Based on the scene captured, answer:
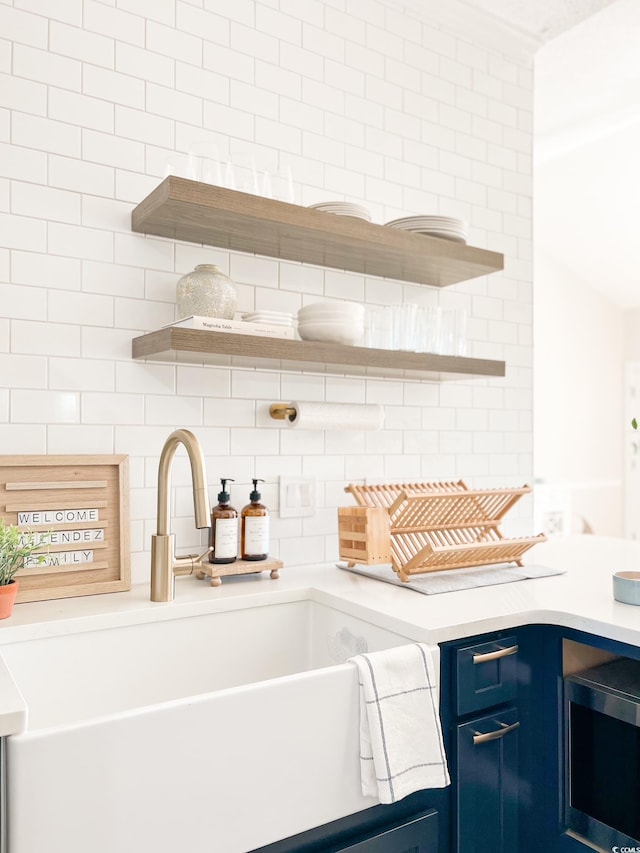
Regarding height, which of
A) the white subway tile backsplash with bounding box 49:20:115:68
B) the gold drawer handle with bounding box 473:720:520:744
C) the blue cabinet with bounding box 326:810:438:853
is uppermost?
the white subway tile backsplash with bounding box 49:20:115:68

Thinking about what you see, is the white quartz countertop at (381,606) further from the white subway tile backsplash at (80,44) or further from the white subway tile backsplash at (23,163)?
the white subway tile backsplash at (80,44)

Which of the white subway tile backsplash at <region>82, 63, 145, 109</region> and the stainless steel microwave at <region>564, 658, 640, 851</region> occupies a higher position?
the white subway tile backsplash at <region>82, 63, 145, 109</region>

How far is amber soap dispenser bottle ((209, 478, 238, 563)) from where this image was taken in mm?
1773

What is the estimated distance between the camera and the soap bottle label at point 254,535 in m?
1.82

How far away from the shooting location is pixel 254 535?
5.98 feet

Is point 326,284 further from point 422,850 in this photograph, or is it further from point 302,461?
point 422,850

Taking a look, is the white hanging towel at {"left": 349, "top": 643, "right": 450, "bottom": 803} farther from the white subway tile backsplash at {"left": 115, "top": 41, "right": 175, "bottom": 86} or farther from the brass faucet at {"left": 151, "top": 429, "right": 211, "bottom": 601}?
the white subway tile backsplash at {"left": 115, "top": 41, "right": 175, "bottom": 86}

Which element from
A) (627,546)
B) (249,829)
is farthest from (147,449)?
(627,546)

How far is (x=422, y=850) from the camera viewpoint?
133 centimetres

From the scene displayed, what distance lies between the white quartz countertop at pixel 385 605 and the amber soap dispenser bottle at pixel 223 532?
0.07 metres

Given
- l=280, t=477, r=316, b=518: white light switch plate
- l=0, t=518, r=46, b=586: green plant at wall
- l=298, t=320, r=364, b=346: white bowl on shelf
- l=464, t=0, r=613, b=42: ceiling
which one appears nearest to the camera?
l=0, t=518, r=46, b=586: green plant at wall

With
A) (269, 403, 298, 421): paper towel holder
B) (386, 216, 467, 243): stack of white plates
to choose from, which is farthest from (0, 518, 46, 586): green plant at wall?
(386, 216, 467, 243): stack of white plates

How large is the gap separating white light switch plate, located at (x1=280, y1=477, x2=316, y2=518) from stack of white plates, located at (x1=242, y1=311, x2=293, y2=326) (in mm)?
488

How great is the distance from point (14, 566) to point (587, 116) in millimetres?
3496
